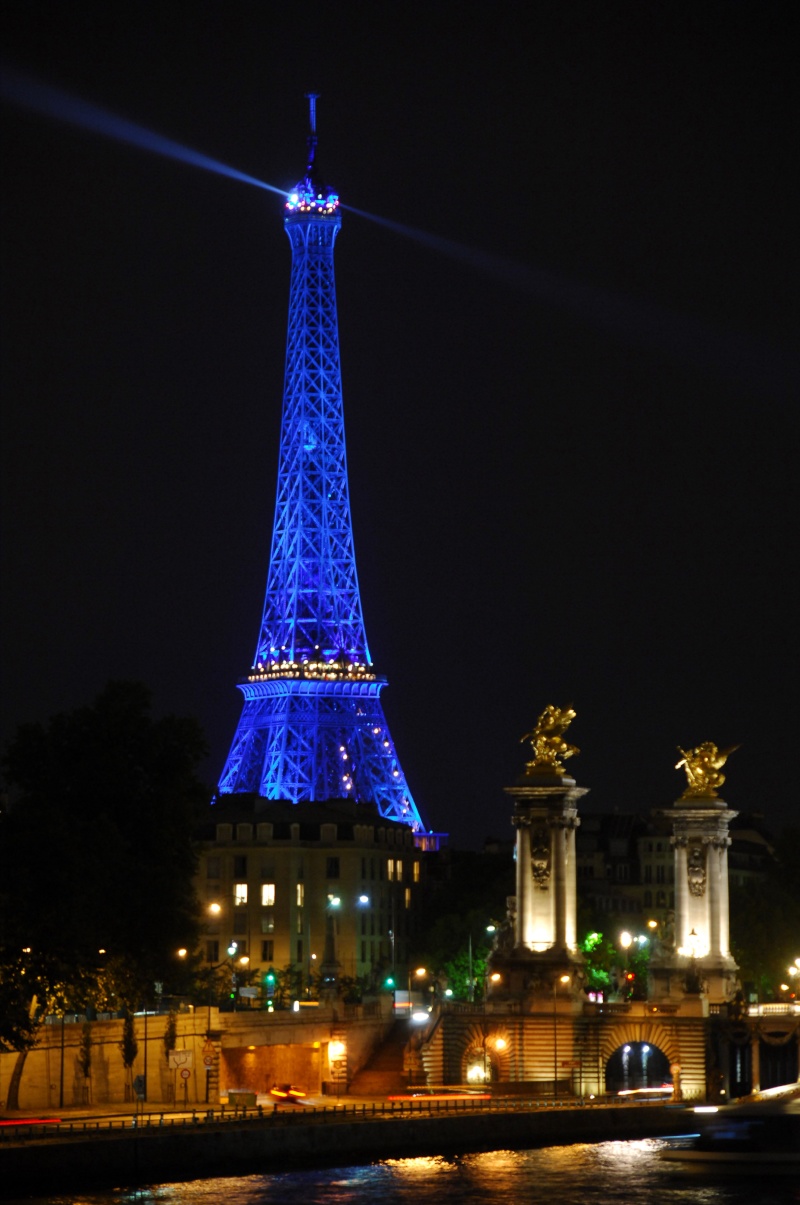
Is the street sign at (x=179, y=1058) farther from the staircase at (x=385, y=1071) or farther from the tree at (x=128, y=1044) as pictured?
the staircase at (x=385, y=1071)

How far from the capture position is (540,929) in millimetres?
127500

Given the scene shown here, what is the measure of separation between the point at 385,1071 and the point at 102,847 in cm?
2100

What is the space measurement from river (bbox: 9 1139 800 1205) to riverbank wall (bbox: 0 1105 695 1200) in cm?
51

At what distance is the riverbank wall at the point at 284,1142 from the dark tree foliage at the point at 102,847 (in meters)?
8.77

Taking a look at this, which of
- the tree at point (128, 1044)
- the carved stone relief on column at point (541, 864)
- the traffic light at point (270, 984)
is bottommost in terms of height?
the tree at point (128, 1044)

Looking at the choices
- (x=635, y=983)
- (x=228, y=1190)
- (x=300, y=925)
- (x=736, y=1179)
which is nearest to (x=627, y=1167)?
(x=736, y=1179)

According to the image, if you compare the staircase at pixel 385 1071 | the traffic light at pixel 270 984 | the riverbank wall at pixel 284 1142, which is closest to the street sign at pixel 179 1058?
the riverbank wall at pixel 284 1142

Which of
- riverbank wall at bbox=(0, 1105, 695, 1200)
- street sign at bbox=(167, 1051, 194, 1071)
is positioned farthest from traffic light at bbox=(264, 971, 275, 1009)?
street sign at bbox=(167, 1051, 194, 1071)

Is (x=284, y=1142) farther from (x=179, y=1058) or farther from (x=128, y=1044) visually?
(x=128, y=1044)

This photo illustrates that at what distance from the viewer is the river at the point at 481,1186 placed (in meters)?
95.0

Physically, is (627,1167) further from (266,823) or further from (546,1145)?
(266,823)

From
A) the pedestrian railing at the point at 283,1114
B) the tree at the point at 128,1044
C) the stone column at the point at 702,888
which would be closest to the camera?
the pedestrian railing at the point at 283,1114

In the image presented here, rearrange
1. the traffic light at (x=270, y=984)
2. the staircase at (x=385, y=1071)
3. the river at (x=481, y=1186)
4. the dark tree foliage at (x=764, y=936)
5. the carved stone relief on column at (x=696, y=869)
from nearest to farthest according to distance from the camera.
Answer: the river at (x=481, y=1186) → the staircase at (x=385, y=1071) → the carved stone relief on column at (x=696, y=869) → the traffic light at (x=270, y=984) → the dark tree foliage at (x=764, y=936)

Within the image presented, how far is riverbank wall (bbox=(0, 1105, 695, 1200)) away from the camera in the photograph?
9269cm
